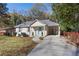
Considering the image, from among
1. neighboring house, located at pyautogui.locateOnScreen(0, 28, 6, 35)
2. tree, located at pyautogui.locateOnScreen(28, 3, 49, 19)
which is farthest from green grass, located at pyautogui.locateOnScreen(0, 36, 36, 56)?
tree, located at pyautogui.locateOnScreen(28, 3, 49, 19)

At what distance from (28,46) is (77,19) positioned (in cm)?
48

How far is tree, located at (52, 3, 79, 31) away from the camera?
10.1 ft

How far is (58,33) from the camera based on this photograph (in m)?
3.11

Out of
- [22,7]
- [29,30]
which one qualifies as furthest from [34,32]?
[22,7]

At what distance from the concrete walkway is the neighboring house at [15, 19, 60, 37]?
0.18 feet

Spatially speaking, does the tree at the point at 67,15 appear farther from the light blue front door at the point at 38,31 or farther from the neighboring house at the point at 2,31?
the neighboring house at the point at 2,31

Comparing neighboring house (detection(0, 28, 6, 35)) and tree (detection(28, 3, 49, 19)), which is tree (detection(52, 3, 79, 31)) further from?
neighboring house (detection(0, 28, 6, 35))

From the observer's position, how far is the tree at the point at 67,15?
3079mm

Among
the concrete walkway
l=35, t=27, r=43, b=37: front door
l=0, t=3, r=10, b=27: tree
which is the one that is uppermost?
l=0, t=3, r=10, b=27: tree

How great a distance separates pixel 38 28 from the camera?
3096 millimetres

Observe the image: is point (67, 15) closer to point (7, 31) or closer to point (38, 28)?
point (38, 28)

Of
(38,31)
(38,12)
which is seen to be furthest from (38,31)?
(38,12)

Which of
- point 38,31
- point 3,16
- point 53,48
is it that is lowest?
point 53,48

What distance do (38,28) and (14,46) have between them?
0.26 meters
